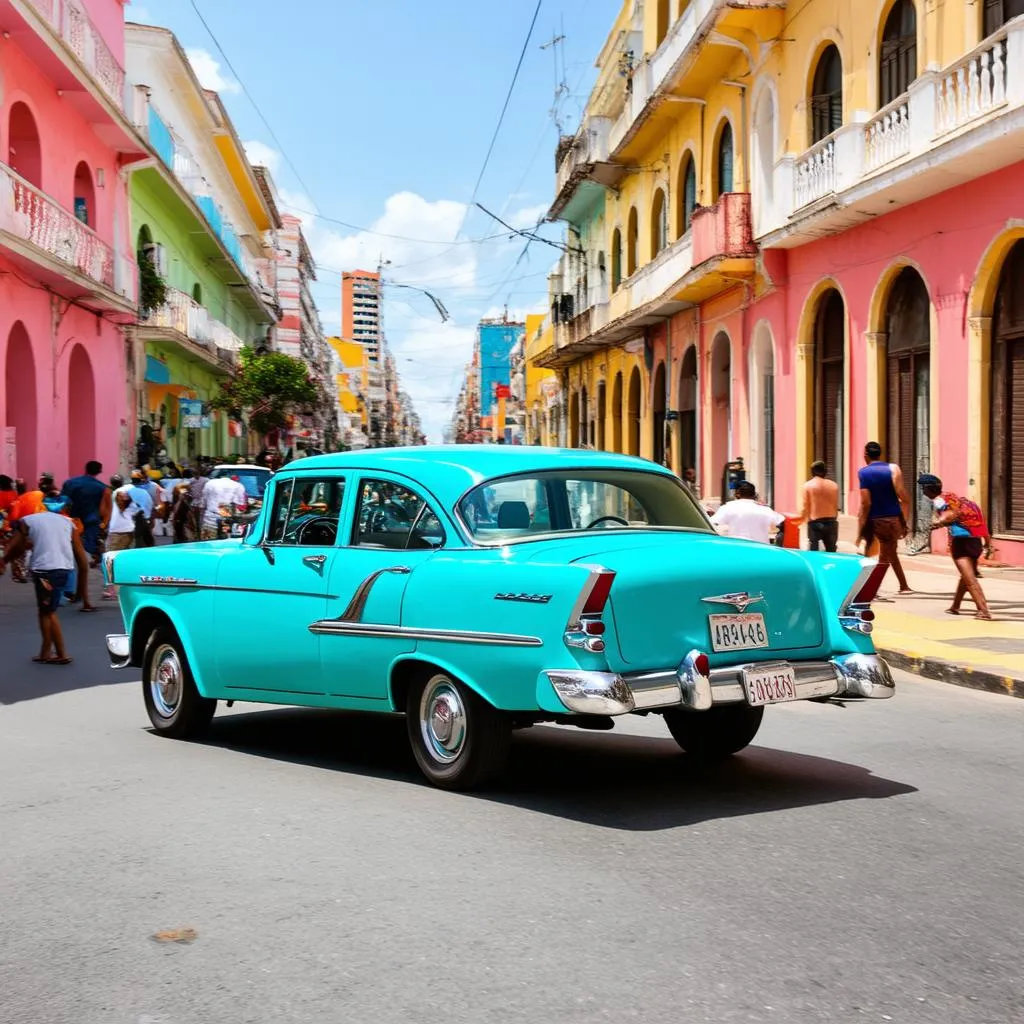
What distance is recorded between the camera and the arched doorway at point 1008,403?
661 inches

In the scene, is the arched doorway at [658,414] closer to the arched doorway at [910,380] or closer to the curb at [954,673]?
the arched doorway at [910,380]

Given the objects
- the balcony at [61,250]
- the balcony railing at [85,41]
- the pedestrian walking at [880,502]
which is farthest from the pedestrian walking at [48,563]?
the balcony railing at [85,41]

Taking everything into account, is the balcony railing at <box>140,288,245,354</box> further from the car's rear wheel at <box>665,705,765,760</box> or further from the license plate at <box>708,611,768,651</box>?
the license plate at <box>708,611,768,651</box>

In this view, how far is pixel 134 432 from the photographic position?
3206 cm

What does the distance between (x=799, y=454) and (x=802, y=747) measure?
16367 millimetres

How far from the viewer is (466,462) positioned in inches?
267

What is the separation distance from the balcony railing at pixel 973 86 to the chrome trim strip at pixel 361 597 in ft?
38.3

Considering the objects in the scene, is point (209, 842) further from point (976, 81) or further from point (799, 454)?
point (799, 454)

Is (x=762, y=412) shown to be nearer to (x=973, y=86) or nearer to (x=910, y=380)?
(x=910, y=380)

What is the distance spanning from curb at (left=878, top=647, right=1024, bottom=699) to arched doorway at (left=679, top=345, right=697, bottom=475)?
2027cm

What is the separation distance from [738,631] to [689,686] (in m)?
0.45

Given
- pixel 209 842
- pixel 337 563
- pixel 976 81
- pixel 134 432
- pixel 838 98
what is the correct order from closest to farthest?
pixel 209 842, pixel 337 563, pixel 976 81, pixel 838 98, pixel 134 432

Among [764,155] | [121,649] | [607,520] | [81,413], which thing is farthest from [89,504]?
[607,520]

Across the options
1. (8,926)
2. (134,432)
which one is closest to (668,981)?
(8,926)
